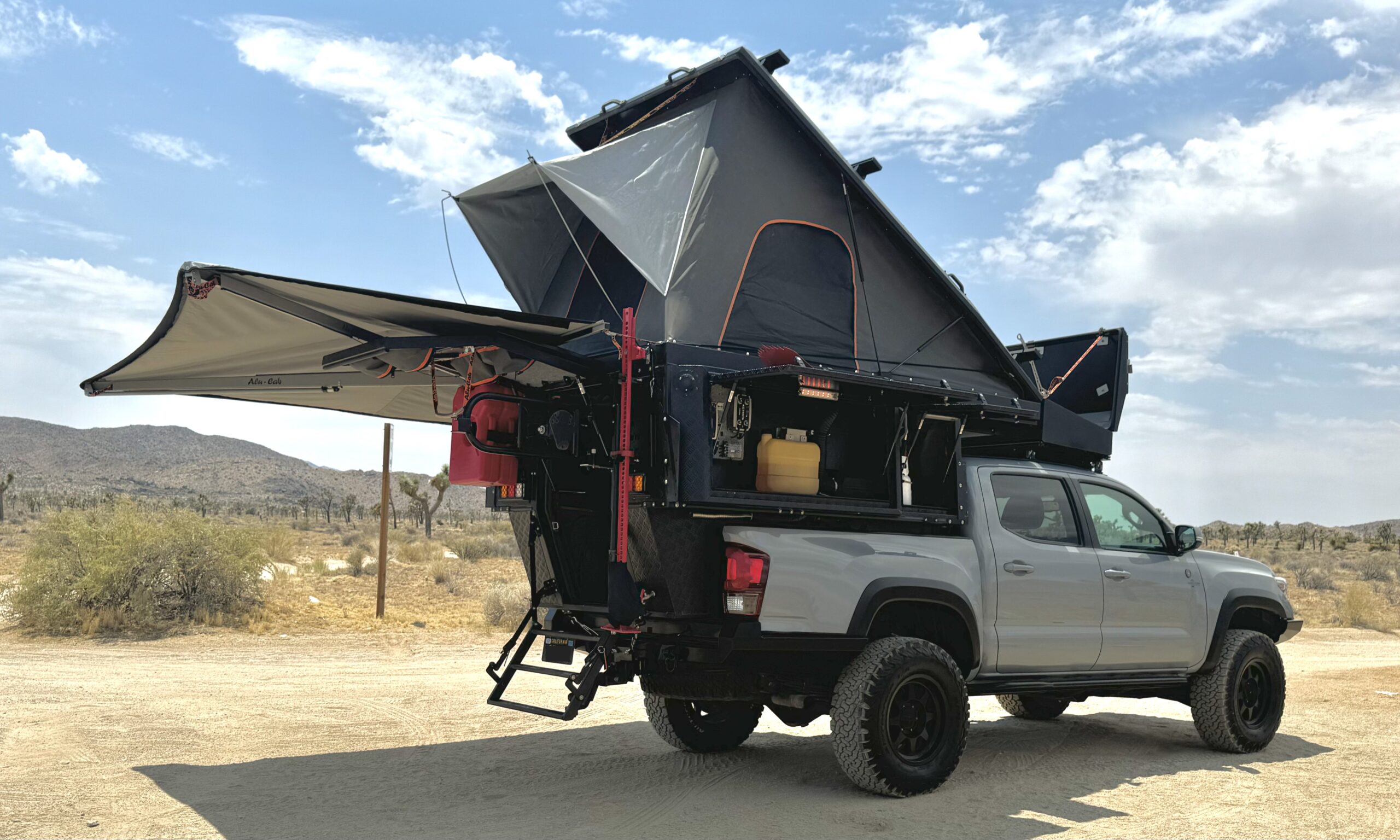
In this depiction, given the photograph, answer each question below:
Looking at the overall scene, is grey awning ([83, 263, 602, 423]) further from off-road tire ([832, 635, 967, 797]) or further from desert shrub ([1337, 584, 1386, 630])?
desert shrub ([1337, 584, 1386, 630])

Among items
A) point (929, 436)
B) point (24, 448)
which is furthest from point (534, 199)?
point (24, 448)

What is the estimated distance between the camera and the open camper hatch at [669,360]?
20.7ft

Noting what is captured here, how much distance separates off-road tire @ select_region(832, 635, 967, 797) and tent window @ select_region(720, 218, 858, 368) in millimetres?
2065

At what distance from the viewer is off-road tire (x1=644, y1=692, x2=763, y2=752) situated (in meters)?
7.93

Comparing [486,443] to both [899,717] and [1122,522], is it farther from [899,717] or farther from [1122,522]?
[1122,522]

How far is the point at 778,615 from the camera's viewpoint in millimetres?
6285

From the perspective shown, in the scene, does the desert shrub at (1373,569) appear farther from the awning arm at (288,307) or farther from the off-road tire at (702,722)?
the awning arm at (288,307)

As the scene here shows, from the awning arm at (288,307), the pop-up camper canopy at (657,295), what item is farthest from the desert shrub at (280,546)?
the awning arm at (288,307)

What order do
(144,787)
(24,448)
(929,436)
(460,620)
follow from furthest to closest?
(24,448)
(460,620)
(929,436)
(144,787)

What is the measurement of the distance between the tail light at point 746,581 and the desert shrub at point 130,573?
1177 centimetres

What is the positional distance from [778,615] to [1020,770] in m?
2.53

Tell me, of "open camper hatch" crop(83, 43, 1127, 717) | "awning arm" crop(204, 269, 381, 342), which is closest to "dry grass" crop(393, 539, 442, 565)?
"open camper hatch" crop(83, 43, 1127, 717)

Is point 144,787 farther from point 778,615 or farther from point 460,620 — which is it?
point 460,620

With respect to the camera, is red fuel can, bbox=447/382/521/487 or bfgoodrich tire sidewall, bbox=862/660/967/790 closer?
bfgoodrich tire sidewall, bbox=862/660/967/790
